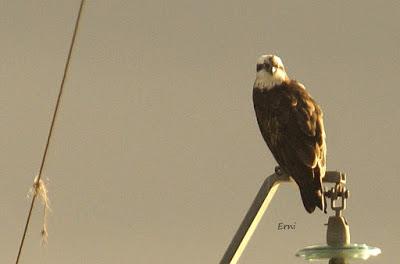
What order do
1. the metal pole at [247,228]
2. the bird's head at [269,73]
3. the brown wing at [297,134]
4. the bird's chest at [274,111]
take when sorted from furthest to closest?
1. the bird's head at [269,73]
2. the bird's chest at [274,111]
3. the brown wing at [297,134]
4. the metal pole at [247,228]

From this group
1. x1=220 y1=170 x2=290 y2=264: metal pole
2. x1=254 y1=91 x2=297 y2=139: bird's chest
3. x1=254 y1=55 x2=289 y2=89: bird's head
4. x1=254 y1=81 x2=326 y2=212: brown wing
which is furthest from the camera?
x1=254 y1=55 x2=289 y2=89: bird's head

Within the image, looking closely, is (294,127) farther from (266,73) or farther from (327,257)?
(327,257)

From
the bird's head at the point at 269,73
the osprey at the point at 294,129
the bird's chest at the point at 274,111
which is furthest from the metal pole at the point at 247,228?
the bird's head at the point at 269,73

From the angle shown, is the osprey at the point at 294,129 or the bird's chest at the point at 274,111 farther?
the bird's chest at the point at 274,111

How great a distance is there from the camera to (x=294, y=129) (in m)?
3.00

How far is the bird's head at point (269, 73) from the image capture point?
3512 millimetres

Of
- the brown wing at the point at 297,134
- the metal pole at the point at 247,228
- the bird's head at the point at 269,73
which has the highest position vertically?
the bird's head at the point at 269,73

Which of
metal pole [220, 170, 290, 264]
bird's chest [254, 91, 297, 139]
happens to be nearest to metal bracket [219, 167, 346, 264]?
metal pole [220, 170, 290, 264]

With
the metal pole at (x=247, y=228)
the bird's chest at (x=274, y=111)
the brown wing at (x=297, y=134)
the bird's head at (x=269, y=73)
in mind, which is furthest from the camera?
the bird's head at (x=269, y=73)

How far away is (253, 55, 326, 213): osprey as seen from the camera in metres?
2.73

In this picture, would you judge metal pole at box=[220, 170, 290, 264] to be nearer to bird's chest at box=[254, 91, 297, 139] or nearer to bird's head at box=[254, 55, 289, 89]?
bird's chest at box=[254, 91, 297, 139]

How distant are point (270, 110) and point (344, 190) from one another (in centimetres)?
100

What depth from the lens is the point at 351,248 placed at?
2137 millimetres

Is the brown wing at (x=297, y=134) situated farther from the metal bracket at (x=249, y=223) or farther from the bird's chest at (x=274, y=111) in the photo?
the metal bracket at (x=249, y=223)
